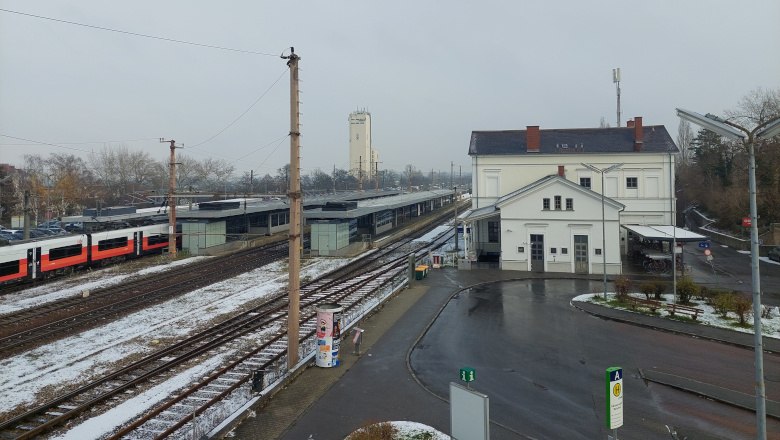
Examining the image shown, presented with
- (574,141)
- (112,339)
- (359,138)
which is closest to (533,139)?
(574,141)

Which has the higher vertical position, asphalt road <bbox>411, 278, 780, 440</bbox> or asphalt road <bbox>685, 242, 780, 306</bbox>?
asphalt road <bbox>685, 242, 780, 306</bbox>

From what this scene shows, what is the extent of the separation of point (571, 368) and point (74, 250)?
98.5 ft

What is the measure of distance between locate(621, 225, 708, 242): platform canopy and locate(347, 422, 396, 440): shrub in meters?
20.8

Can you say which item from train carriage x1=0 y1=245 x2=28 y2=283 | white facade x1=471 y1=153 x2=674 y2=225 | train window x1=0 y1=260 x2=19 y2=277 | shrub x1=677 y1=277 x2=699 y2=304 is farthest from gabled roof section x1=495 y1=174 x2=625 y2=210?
train window x1=0 y1=260 x2=19 y2=277

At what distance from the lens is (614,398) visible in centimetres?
791

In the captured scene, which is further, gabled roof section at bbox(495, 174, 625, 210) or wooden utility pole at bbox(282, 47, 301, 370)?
gabled roof section at bbox(495, 174, 625, 210)

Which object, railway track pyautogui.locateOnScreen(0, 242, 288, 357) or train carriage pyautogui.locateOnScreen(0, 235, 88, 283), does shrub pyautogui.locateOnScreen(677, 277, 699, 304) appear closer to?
railway track pyautogui.locateOnScreen(0, 242, 288, 357)

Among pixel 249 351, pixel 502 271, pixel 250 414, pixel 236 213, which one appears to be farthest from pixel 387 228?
pixel 250 414

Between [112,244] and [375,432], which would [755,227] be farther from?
[112,244]

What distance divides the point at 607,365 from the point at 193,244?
109 feet

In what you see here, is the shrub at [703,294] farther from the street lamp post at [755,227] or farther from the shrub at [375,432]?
A: the shrub at [375,432]

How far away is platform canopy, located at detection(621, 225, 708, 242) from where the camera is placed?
28.1 metres

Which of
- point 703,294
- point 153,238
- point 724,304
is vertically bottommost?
point 703,294

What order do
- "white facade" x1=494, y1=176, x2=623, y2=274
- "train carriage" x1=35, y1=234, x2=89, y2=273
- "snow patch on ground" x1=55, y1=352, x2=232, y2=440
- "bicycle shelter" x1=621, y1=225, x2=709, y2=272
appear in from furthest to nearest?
"white facade" x1=494, y1=176, x2=623, y2=274 < "bicycle shelter" x1=621, y1=225, x2=709, y2=272 < "train carriage" x1=35, y1=234, x2=89, y2=273 < "snow patch on ground" x1=55, y1=352, x2=232, y2=440
